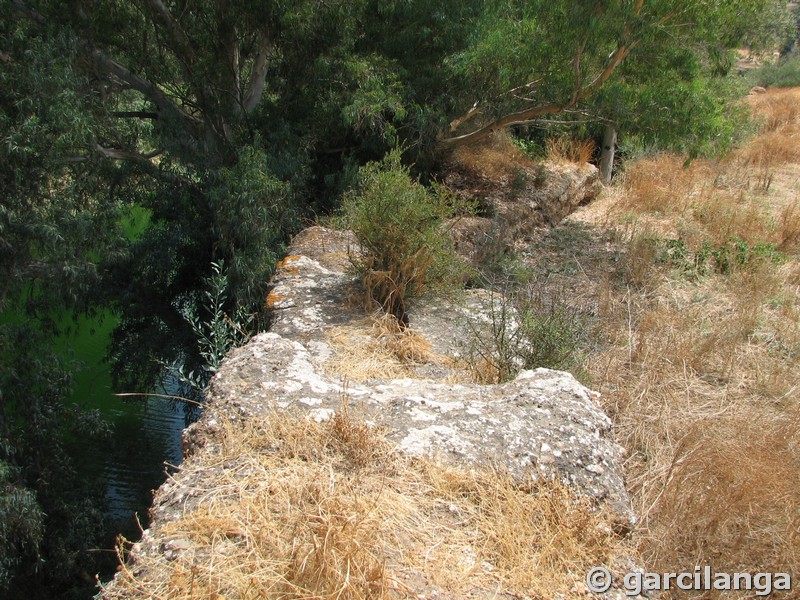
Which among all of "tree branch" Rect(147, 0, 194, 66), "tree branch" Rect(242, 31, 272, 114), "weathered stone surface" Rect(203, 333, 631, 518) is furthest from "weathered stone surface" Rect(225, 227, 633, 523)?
"tree branch" Rect(242, 31, 272, 114)

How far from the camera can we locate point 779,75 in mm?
23812

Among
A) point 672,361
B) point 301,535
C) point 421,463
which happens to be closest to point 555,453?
point 421,463

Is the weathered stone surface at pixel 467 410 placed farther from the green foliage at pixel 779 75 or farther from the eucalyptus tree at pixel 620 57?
the green foliage at pixel 779 75

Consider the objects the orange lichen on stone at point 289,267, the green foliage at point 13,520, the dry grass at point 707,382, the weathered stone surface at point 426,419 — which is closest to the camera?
the weathered stone surface at point 426,419

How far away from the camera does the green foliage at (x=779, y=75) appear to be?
76.2 feet

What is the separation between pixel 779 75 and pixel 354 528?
2690 cm

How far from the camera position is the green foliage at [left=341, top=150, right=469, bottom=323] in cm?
518

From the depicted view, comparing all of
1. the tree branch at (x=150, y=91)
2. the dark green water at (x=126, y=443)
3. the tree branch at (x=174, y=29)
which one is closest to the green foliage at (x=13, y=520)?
the dark green water at (x=126, y=443)

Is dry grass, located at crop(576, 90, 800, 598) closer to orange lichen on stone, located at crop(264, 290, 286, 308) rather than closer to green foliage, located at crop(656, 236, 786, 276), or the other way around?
green foliage, located at crop(656, 236, 786, 276)

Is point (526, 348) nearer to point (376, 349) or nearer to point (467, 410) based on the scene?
point (376, 349)

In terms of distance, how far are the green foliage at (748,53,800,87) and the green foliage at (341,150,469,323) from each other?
22450mm

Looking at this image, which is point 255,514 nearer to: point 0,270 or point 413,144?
point 0,270

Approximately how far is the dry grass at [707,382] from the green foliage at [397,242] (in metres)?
1.44

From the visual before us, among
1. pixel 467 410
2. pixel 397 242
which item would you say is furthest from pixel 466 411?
pixel 397 242
